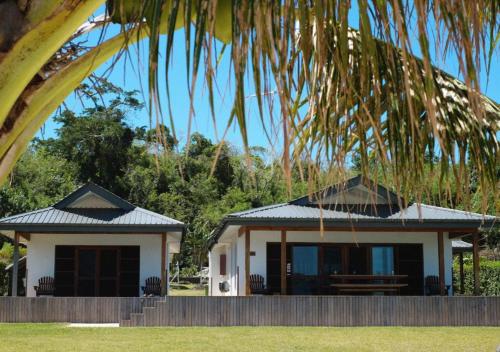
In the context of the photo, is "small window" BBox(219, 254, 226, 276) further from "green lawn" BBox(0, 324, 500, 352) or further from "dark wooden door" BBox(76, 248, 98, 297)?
"green lawn" BBox(0, 324, 500, 352)

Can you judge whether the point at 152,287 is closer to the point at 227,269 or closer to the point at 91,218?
the point at 91,218

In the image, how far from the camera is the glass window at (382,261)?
81.0ft

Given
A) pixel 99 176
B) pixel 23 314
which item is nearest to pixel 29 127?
pixel 23 314

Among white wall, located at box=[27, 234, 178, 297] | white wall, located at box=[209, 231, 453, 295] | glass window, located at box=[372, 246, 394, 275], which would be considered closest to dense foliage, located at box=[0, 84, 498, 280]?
white wall, located at box=[27, 234, 178, 297]

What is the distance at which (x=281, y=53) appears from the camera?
180 centimetres

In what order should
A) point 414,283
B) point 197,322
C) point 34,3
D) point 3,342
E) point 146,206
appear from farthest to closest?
point 146,206, point 414,283, point 197,322, point 3,342, point 34,3

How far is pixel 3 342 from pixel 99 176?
40.1 metres

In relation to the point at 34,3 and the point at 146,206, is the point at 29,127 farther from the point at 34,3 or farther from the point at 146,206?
the point at 146,206

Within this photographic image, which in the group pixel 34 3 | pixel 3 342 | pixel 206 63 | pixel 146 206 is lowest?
pixel 3 342

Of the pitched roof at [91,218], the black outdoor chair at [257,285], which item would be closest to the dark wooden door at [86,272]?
the pitched roof at [91,218]

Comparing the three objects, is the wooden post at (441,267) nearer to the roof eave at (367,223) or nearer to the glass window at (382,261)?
the roof eave at (367,223)

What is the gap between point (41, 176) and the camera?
5312 centimetres

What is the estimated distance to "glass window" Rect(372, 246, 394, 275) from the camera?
24.7 metres

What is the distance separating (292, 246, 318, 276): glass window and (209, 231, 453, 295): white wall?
1.06 ft
